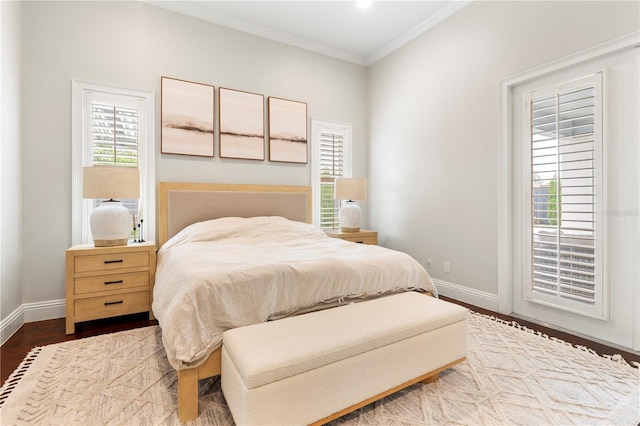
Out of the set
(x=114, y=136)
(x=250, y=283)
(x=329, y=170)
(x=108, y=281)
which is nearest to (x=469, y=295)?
(x=329, y=170)

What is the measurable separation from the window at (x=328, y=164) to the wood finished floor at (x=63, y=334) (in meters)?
2.11

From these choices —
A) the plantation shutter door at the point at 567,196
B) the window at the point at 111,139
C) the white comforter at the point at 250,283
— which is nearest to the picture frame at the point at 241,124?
the window at the point at 111,139

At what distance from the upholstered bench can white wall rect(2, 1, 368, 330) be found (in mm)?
2370

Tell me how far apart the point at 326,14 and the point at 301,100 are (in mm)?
998

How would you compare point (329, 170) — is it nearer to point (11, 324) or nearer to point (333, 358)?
point (333, 358)

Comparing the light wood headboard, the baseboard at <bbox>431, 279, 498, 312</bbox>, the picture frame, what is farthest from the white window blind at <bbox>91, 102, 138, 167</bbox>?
the baseboard at <bbox>431, 279, 498, 312</bbox>

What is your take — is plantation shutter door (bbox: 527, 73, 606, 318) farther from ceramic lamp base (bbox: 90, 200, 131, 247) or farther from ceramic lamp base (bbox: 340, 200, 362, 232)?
ceramic lamp base (bbox: 90, 200, 131, 247)

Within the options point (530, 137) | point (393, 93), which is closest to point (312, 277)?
point (530, 137)

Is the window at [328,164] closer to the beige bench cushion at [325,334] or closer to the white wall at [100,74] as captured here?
the white wall at [100,74]

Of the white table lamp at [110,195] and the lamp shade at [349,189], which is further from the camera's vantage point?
the lamp shade at [349,189]

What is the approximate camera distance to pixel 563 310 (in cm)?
250

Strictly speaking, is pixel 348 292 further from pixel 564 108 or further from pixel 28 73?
pixel 28 73

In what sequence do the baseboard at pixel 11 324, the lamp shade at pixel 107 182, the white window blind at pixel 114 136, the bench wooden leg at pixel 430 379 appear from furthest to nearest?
the white window blind at pixel 114 136, the lamp shade at pixel 107 182, the baseboard at pixel 11 324, the bench wooden leg at pixel 430 379

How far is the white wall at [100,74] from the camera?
2723mm
